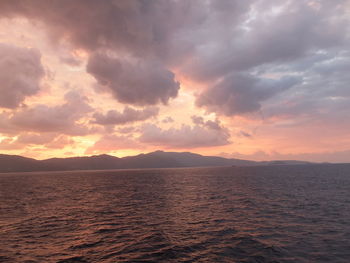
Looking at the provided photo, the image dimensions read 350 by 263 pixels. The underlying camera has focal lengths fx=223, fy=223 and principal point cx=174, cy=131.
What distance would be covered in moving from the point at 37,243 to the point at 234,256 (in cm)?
2106

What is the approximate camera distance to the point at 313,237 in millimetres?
25172

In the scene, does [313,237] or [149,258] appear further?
[313,237]

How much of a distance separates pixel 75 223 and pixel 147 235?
43.6ft

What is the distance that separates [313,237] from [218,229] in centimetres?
1067

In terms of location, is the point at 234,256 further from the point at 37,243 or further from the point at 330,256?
the point at 37,243

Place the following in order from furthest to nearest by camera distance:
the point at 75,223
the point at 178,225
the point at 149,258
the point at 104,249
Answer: the point at 75,223
the point at 178,225
the point at 104,249
the point at 149,258

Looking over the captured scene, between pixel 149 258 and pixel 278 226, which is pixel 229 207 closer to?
pixel 278 226

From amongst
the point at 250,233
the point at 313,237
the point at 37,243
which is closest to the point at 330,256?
the point at 313,237

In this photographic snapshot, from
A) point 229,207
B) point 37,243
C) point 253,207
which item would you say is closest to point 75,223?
point 37,243

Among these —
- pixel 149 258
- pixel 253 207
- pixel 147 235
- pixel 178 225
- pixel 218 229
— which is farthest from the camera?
pixel 253 207

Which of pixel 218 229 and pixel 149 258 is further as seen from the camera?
pixel 218 229

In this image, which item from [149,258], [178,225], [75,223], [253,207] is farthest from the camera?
[253,207]

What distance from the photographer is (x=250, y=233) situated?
26922 mm

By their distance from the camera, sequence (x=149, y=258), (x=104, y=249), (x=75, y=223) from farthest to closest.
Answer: (x=75, y=223)
(x=104, y=249)
(x=149, y=258)
